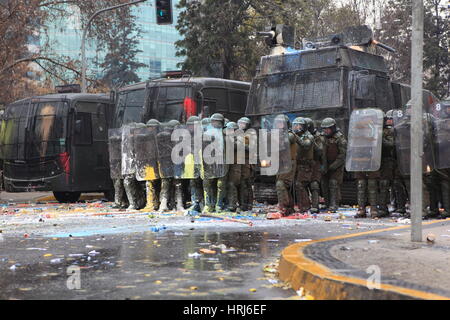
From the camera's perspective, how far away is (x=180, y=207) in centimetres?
1509

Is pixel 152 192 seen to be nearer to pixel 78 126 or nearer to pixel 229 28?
pixel 78 126

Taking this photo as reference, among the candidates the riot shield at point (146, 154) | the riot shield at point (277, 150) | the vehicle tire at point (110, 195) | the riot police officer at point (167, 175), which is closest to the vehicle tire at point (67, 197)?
the vehicle tire at point (110, 195)

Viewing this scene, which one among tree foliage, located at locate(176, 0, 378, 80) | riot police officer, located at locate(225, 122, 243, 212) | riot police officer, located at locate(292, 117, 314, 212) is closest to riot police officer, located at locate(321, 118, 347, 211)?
riot police officer, located at locate(292, 117, 314, 212)

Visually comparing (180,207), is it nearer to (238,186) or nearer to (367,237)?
(238,186)

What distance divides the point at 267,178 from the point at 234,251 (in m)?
8.34

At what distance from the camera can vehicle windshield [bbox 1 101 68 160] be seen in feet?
63.4

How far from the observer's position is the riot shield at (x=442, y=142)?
1180 cm

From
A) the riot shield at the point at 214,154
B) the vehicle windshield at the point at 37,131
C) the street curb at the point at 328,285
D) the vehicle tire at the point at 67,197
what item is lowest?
the vehicle tire at the point at 67,197

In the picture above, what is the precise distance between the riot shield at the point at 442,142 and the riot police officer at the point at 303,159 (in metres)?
2.71

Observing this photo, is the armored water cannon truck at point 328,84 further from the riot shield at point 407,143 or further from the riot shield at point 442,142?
the riot shield at point 442,142

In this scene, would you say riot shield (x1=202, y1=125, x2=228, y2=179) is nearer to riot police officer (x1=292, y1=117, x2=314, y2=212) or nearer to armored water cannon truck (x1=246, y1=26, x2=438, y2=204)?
riot police officer (x1=292, y1=117, x2=314, y2=212)

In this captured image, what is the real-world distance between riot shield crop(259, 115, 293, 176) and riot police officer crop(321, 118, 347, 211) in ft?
3.86

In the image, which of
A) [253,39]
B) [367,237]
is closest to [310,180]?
[367,237]

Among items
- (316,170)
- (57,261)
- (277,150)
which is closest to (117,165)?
(277,150)
